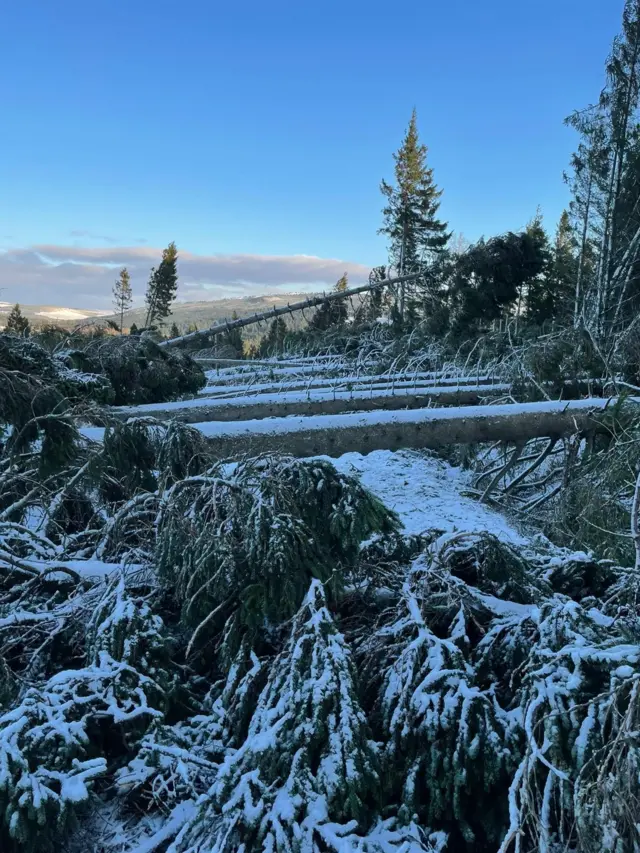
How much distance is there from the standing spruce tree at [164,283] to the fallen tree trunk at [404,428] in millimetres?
35020

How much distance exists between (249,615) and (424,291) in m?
14.9

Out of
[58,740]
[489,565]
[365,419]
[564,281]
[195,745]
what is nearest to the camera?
[58,740]

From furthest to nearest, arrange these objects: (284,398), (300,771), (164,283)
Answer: (164,283) → (284,398) → (300,771)

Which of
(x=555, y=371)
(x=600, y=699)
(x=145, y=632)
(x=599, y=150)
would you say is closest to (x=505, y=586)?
(x=600, y=699)

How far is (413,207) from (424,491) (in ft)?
79.4

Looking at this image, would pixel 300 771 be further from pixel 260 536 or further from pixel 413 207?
pixel 413 207

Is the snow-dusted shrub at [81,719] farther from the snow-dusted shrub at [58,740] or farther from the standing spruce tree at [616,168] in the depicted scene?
the standing spruce tree at [616,168]

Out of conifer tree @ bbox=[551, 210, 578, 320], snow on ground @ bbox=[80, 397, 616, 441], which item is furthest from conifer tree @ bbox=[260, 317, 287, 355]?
conifer tree @ bbox=[551, 210, 578, 320]

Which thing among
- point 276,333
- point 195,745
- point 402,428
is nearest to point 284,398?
point 402,428

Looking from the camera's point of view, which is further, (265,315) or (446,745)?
(265,315)

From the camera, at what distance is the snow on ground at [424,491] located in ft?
15.7

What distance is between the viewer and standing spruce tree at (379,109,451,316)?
80.9 feet

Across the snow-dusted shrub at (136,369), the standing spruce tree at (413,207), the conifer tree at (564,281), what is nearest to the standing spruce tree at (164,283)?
the standing spruce tree at (413,207)

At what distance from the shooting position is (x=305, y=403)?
5.89m
